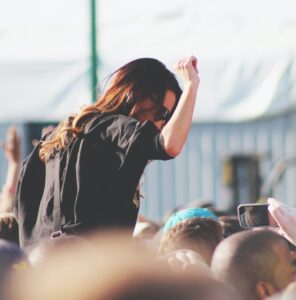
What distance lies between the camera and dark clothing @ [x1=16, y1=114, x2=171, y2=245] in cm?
386

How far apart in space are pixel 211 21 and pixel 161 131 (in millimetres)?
5325

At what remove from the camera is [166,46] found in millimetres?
8883

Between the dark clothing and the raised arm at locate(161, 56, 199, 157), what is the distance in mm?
57

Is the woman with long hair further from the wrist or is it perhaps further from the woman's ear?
the woman's ear

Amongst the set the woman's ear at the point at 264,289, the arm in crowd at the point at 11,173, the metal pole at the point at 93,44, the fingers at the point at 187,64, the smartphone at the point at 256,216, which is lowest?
the arm in crowd at the point at 11,173

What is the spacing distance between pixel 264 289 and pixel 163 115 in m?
0.92

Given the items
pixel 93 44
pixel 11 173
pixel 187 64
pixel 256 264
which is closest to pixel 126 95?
pixel 187 64

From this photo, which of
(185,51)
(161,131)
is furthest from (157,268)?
(185,51)

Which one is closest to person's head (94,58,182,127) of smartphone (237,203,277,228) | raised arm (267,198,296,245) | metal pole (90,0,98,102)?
smartphone (237,203,277,228)

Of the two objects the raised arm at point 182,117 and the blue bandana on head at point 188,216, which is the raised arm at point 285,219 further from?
the blue bandana on head at point 188,216

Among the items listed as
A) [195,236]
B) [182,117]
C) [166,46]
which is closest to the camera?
[182,117]

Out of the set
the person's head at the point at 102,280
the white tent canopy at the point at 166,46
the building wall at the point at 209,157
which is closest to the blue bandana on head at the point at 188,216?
the person's head at the point at 102,280

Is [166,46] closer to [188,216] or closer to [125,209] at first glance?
[188,216]

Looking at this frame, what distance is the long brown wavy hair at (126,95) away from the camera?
159 inches
